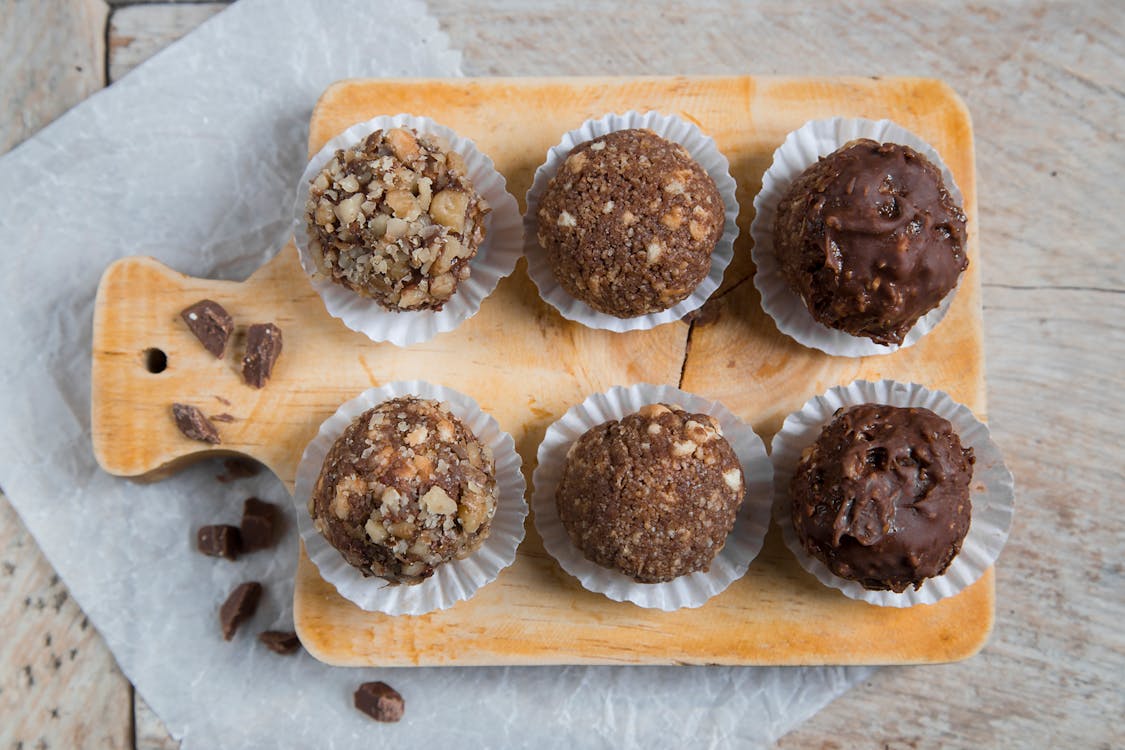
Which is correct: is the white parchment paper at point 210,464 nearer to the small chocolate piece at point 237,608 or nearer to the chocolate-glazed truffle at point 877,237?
the small chocolate piece at point 237,608

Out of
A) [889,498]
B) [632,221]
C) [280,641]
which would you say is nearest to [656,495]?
[889,498]

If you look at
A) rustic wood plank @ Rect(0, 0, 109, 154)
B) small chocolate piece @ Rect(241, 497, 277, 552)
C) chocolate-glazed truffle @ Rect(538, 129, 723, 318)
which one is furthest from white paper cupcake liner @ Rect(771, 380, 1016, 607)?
rustic wood plank @ Rect(0, 0, 109, 154)

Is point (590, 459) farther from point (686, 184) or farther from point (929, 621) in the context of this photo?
point (929, 621)

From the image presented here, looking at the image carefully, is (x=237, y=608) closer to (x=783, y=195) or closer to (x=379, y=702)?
(x=379, y=702)

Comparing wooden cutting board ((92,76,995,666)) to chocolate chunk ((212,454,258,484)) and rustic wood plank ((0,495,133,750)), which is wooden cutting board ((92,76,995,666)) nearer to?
chocolate chunk ((212,454,258,484))

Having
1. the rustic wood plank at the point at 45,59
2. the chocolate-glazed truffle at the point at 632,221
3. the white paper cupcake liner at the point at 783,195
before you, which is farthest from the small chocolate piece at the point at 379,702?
the rustic wood plank at the point at 45,59

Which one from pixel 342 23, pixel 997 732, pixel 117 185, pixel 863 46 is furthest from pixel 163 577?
pixel 863 46
